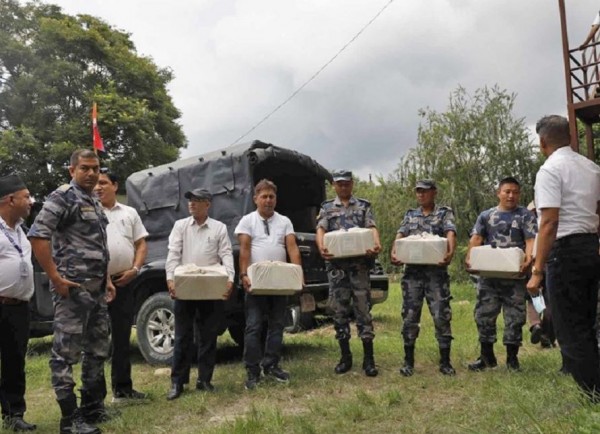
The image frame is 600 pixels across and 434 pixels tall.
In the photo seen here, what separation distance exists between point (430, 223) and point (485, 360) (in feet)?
4.37

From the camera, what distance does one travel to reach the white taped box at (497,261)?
4.77 m

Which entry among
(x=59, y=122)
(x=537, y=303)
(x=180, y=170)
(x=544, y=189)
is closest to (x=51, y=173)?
(x=59, y=122)

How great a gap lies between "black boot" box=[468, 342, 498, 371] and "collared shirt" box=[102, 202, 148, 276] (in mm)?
3159

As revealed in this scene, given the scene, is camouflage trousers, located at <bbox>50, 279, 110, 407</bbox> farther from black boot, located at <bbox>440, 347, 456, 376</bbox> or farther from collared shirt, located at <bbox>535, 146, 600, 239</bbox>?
collared shirt, located at <bbox>535, 146, 600, 239</bbox>

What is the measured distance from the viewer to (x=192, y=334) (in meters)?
4.86

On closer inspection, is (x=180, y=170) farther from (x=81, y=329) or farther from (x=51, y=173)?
(x=51, y=173)

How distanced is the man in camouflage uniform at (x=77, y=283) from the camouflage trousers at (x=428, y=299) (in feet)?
8.56

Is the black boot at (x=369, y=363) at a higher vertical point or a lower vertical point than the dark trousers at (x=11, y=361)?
lower

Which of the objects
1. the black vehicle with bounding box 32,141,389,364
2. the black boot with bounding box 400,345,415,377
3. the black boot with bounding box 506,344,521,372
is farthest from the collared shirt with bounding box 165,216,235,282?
the black boot with bounding box 506,344,521,372

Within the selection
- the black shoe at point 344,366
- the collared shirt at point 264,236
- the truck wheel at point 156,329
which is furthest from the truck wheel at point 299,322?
the collared shirt at point 264,236

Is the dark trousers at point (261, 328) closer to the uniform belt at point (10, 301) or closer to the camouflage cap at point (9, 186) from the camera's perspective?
the uniform belt at point (10, 301)

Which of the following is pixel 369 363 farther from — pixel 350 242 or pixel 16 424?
pixel 16 424

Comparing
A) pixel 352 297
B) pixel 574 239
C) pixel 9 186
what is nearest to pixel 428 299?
pixel 352 297

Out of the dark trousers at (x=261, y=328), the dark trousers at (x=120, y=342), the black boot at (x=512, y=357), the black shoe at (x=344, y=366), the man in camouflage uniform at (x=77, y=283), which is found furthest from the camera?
the black shoe at (x=344, y=366)
